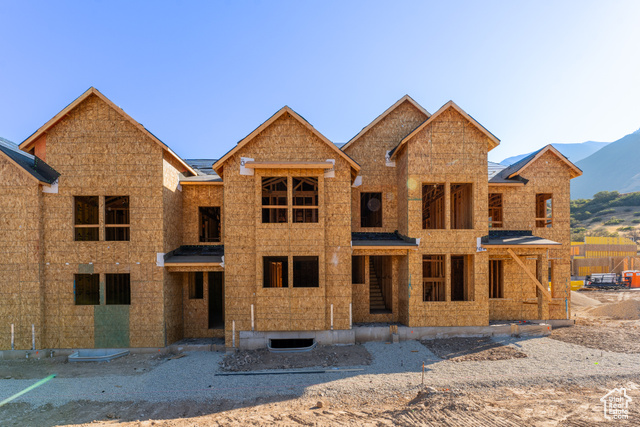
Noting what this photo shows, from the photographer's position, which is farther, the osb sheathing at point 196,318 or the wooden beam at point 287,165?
the osb sheathing at point 196,318

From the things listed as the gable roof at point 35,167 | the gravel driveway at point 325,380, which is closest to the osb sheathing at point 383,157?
the gravel driveway at point 325,380

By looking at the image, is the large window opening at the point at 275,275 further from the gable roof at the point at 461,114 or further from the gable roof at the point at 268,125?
the gable roof at the point at 461,114

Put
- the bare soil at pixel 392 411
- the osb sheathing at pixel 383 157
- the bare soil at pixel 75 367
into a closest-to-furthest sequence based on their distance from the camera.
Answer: the bare soil at pixel 392 411, the bare soil at pixel 75 367, the osb sheathing at pixel 383 157

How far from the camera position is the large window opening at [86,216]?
13445 mm

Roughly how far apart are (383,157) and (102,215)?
13.3 meters

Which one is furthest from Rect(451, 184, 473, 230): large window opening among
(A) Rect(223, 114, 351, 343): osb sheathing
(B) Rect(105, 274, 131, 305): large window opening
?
(B) Rect(105, 274, 131, 305): large window opening

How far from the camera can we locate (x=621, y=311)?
16500 millimetres

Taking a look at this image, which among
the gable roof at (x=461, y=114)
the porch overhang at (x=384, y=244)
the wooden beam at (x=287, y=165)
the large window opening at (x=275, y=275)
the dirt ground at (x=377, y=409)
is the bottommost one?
the dirt ground at (x=377, y=409)

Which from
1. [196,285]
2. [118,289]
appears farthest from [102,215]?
[196,285]

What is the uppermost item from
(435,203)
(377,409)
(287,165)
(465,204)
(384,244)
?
(287,165)

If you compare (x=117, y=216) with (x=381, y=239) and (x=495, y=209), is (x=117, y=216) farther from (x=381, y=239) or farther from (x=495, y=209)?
(x=495, y=209)

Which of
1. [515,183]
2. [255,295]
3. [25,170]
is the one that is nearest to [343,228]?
[255,295]

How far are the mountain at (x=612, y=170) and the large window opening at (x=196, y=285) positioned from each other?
186 metres

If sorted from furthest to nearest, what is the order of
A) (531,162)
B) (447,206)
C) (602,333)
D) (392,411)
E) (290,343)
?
(531,162) < (602,333) < (290,343) < (447,206) < (392,411)
